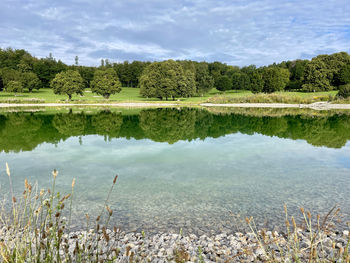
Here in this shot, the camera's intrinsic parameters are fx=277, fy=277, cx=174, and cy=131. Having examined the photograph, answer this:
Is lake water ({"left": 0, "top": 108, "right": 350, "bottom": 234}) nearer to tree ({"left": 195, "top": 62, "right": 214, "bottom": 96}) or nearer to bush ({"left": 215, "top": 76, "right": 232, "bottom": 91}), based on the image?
tree ({"left": 195, "top": 62, "right": 214, "bottom": 96})

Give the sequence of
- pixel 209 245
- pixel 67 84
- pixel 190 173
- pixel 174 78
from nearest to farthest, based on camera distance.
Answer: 1. pixel 209 245
2. pixel 190 173
3. pixel 67 84
4. pixel 174 78

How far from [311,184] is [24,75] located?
248 ft

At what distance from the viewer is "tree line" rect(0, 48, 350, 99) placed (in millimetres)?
59250

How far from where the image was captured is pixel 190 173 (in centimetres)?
1001

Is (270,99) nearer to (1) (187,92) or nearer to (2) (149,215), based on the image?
(1) (187,92)

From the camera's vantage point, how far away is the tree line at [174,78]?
59.2 meters

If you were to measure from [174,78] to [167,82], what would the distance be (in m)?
2.46

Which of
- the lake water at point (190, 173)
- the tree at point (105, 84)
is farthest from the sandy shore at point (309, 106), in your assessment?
the lake water at point (190, 173)

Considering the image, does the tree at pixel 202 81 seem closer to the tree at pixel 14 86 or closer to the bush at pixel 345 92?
the bush at pixel 345 92

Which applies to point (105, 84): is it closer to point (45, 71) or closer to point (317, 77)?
point (45, 71)

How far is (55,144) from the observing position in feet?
51.4

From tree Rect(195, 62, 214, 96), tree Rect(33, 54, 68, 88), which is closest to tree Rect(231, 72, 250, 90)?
tree Rect(195, 62, 214, 96)

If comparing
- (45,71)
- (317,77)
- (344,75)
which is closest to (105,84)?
(45,71)

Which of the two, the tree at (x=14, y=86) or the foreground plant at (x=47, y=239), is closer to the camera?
the foreground plant at (x=47, y=239)
